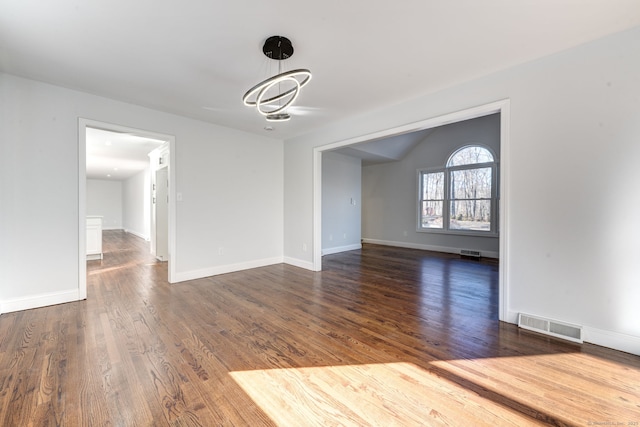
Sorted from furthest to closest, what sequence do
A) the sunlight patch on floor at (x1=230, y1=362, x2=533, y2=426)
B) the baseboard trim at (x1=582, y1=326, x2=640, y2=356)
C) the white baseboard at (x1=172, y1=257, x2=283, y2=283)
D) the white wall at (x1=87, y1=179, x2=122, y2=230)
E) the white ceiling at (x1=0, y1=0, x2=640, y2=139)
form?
the white wall at (x1=87, y1=179, x2=122, y2=230)
the white baseboard at (x1=172, y1=257, x2=283, y2=283)
the baseboard trim at (x1=582, y1=326, x2=640, y2=356)
the white ceiling at (x1=0, y1=0, x2=640, y2=139)
the sunlight patch on floor at (x1=230, y1=362, x2=533, y2=426)

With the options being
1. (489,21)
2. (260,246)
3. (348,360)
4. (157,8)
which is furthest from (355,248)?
(157,8)

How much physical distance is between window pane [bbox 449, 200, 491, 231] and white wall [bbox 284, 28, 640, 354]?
4.11m

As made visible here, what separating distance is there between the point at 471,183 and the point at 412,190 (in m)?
1.47

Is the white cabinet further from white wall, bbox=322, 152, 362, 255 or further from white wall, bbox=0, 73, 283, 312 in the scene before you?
white wall, bbox=322, 152, 362, 255

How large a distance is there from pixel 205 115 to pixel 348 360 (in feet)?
12.5

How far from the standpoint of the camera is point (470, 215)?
6555 mm

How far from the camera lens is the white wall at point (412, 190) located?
619cm

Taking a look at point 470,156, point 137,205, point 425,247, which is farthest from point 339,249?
point 137,205

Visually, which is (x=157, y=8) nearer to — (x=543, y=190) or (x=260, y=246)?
(x=543, y=190)

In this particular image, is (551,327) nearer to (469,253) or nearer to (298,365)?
(298,365)

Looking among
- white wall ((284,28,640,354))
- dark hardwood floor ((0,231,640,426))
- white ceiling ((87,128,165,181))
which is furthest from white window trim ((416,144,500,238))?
white ceiling ((87,128,165,181))

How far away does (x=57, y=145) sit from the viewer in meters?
3.12

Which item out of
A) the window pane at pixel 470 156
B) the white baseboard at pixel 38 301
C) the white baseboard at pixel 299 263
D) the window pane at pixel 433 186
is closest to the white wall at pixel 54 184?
the white baseboard at pixel 38 301

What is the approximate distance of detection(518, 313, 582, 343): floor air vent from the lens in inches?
90.0
